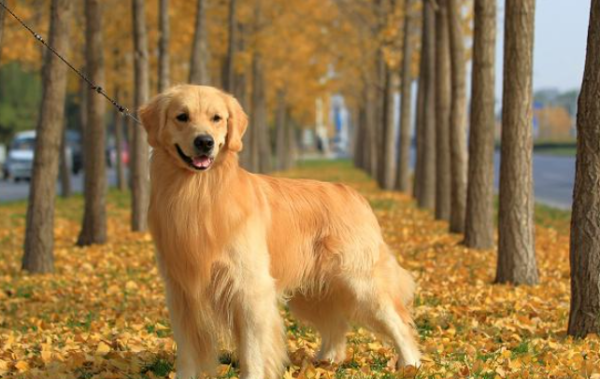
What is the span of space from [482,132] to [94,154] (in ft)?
20.3

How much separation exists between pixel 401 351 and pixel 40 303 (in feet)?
15.7

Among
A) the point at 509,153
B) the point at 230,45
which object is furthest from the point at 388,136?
the point at 509,153

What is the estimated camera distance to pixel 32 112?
66562mm

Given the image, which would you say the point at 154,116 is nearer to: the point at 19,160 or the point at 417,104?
the point at 417,104

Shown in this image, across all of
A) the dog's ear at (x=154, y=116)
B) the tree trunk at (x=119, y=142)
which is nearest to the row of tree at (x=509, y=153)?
the dog's ear at (x=154, y=116)

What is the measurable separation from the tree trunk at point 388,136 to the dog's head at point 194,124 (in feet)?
72.4

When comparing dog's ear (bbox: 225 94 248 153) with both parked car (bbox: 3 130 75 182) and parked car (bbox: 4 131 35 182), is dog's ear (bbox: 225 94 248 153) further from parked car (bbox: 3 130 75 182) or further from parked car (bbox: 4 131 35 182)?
parked car (bbox: 4 131 35 182)

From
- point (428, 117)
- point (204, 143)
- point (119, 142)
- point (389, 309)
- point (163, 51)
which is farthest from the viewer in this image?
point (119, 142)

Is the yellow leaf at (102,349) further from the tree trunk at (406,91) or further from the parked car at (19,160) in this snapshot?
the parked car at (19,160)

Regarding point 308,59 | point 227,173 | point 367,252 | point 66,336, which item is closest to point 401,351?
point 367,252

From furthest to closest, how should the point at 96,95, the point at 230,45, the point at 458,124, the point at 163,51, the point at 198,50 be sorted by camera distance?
1. the point at 230,45
2. the point at 198,50
3. the point at 163,51
4. the point at 458,124
5. the point at 96,95

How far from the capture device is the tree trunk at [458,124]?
15102 mm

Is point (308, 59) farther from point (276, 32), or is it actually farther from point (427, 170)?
point (427, 170)

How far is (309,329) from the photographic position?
303 inches
